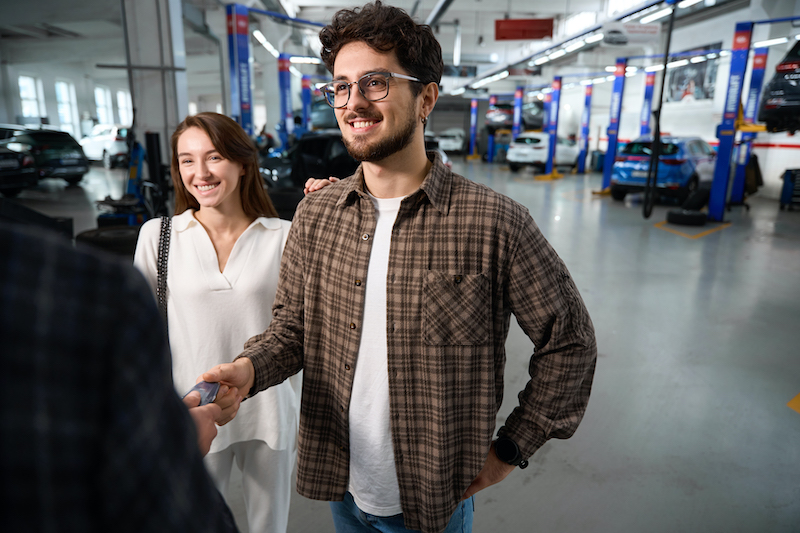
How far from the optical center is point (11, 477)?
32 cm

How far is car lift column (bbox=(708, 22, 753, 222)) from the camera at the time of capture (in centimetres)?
803

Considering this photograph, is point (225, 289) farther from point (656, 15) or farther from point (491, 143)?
point (491, 143)

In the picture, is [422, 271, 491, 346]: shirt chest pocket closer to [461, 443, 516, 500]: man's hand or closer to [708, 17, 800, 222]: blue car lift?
[461, 443, 516, 500]: man's hand

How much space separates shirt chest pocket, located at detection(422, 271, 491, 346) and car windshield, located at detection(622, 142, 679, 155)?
10.9m

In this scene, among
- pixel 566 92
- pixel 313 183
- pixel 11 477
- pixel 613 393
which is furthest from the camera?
pixel 566 92

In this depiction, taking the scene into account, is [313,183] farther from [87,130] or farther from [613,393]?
[87,130]

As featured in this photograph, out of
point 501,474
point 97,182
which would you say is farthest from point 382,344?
point 97,182

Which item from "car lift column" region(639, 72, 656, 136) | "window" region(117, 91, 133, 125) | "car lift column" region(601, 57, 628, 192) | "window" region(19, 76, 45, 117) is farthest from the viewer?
"window" region(117, 91, 133, 125)

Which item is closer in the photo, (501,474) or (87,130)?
(501,474)

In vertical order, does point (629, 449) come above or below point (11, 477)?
below

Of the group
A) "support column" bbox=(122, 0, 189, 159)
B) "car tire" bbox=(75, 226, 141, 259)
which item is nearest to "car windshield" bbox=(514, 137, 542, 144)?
"support column" bbox=(122, 0, 189, 159)

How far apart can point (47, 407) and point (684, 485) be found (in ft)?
9.60

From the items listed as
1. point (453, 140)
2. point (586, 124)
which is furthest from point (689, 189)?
point (453, 140)

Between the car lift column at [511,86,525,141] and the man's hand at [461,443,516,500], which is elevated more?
the car lift column at [511,86,525,141]
